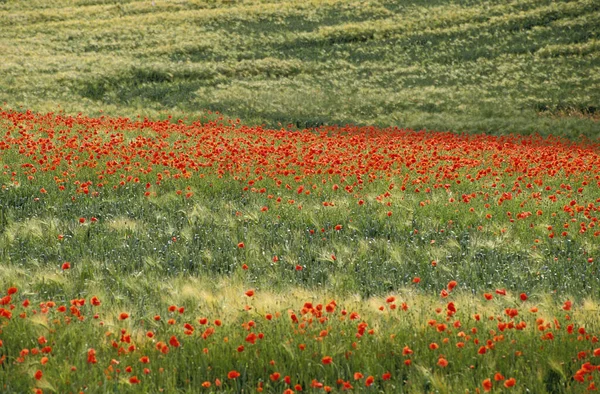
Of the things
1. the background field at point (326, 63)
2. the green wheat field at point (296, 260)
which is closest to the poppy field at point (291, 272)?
the green wheat field at point (296, 260)

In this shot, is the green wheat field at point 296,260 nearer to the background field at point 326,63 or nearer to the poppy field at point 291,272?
the poppy field at point 291,272

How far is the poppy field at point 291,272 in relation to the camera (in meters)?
4.36

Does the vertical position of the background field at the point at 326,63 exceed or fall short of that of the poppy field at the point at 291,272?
it falls short

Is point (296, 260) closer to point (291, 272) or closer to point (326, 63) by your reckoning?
point (291, 272)

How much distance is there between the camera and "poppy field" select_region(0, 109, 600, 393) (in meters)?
4.36

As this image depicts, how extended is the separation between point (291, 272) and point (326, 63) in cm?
2564

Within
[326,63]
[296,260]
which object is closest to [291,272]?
[296,260]

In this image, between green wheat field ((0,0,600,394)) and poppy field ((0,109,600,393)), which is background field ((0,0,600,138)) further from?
poppy field ((0,109,600,393))

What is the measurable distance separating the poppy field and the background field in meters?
10.7

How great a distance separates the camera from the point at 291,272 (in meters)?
6.43

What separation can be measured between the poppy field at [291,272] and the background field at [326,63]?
10708mm

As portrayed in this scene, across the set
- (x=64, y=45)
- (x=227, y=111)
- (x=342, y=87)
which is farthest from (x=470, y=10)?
(x=64, y=45)

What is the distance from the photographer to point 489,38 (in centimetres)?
3178

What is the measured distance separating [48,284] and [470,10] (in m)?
33.8
